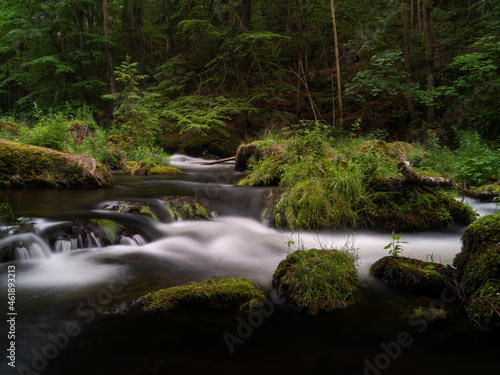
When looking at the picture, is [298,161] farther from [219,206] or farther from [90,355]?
[90,355]

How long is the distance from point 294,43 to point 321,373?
50.2 ft

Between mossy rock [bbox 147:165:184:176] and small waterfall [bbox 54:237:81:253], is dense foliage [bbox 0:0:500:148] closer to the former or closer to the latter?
mossy rock [bbox 147:165:184:176]

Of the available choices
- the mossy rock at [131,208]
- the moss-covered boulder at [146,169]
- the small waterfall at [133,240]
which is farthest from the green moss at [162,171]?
the small waterfall at [133,240]

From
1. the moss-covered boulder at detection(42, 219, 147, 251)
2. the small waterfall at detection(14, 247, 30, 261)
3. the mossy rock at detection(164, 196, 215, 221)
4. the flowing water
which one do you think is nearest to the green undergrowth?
the flowing water

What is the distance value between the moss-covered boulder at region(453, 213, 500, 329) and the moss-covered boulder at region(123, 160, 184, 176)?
8.67 metres

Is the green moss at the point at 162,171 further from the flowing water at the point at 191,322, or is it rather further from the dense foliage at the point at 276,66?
the flowing water at the point at 191,322

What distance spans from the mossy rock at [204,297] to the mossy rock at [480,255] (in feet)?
7.16

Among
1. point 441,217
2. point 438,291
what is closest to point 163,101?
point 441,217

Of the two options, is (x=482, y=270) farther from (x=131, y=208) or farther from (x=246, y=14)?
(x=246, y=14)

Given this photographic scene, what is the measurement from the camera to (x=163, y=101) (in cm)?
1402

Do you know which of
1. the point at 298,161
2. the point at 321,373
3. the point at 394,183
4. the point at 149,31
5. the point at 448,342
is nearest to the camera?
the point at 321,373

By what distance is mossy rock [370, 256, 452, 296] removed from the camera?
124 inches

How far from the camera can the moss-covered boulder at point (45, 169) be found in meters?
6.78

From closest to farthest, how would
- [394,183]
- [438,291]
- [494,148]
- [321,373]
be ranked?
[321,373]
[438,291]
[394,183]
[494,148]
